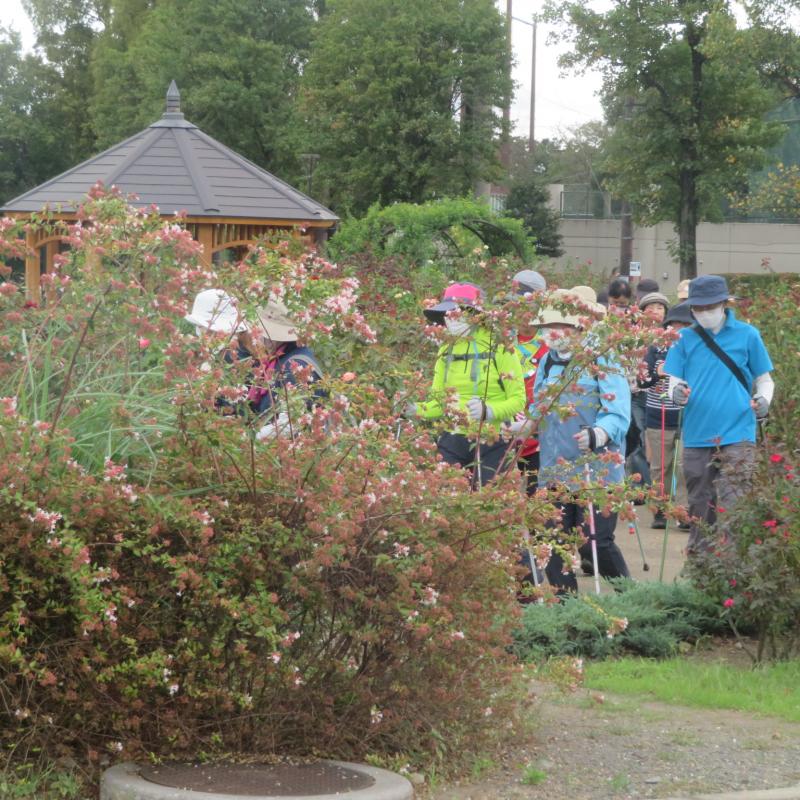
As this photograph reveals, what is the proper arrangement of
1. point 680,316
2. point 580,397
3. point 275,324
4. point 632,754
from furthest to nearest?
point 680,316 → point 580,397 → point 275,324 → point 632,754

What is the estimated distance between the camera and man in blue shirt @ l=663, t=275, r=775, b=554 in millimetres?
8539

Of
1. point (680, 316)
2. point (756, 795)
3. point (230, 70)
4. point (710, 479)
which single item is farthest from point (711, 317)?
point (230, 70)

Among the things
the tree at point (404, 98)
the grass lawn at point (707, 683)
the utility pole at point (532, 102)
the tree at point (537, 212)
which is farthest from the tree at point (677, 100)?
the grass lawn at point (707, 683)

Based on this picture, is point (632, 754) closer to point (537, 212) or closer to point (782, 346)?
point (782, 346)

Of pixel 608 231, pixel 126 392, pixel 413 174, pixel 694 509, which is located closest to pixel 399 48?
pixel 413 174

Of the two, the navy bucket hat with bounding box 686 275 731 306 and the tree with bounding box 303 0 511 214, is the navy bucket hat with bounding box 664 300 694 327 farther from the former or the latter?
the tree with bounding box 303 0 511 214

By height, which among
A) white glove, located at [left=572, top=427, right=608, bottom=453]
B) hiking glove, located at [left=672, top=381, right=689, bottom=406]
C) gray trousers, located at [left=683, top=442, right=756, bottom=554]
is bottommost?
gray trousers, located at [left=683, top=442, right=756, bottom=554]

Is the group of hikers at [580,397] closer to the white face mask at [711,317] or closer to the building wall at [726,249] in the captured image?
the white face mask at [711,317]

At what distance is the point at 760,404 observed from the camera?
28.1 feet

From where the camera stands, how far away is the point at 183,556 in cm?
426

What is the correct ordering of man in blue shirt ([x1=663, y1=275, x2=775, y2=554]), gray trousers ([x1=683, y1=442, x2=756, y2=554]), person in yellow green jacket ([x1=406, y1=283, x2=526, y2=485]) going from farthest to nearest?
1. man in blue shirt ([x1=663, y1=275, x2=775, y2=554])
2. gray trousers ([x1=683, y1=442, x2=756, y2=554])
3. person in yellow green jacket ([x1=406, y1=283, x2=526, y2=485])

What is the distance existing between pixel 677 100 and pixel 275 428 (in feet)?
133

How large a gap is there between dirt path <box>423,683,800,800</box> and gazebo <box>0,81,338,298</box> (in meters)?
9.09

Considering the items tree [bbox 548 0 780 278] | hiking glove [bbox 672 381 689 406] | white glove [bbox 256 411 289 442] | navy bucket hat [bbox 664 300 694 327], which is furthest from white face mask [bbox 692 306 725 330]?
tree [bbox 548 0 780 278]
